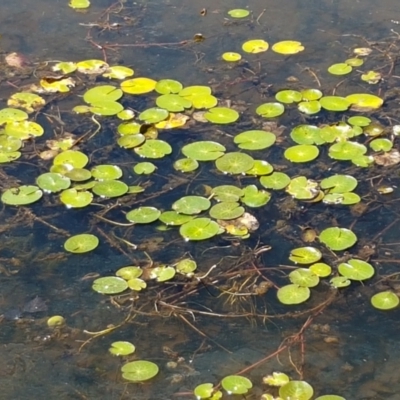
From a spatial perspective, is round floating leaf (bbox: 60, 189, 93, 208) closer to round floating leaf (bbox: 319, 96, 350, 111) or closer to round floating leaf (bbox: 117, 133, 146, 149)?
round floating leaf (bbox: 117, 133, 146, 149)

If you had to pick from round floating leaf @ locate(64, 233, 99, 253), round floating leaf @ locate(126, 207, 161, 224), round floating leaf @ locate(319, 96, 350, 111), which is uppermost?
round floating leaf @ locate(319, 96, 350, 111)

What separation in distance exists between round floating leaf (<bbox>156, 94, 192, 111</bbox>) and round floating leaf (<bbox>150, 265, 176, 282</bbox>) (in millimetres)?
952

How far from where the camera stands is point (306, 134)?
318 cm

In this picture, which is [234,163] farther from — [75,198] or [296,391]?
[296,391]

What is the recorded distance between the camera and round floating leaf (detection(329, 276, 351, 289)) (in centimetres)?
252

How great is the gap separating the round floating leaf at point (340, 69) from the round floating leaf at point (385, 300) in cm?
142

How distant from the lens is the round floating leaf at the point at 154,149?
3.07 m

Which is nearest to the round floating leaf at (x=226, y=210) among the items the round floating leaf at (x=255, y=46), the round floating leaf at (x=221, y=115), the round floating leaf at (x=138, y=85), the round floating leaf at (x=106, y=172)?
the round floating leaf at (x=106, y=172)

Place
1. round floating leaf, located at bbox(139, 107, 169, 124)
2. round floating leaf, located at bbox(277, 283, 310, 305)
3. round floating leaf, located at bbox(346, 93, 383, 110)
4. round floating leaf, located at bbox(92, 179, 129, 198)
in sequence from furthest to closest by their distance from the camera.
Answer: round floating leaf, located at bbox(346, 93, 383, 110)
round floating leaf, located at bbox(139, 107, 169, 124)
round floating leaf, located at bbox(92, 179, 129, 198)
round floating leaf, located at bbox(277, 283, 310, 305)

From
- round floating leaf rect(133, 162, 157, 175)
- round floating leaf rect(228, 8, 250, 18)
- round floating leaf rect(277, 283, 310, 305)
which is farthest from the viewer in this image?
round floating leaf rect(228, 8, 250, 18)

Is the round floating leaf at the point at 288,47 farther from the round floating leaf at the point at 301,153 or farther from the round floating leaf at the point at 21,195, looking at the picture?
the round floating leaf at the point at 21,195

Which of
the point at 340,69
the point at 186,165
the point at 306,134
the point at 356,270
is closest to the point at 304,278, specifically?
the point at 356,270

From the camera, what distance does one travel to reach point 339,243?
8.75ft

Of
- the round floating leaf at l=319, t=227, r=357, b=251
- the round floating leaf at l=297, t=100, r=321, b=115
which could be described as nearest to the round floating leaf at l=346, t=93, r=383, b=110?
the round floating leaf at l=297, t=100, r=321, b=115
